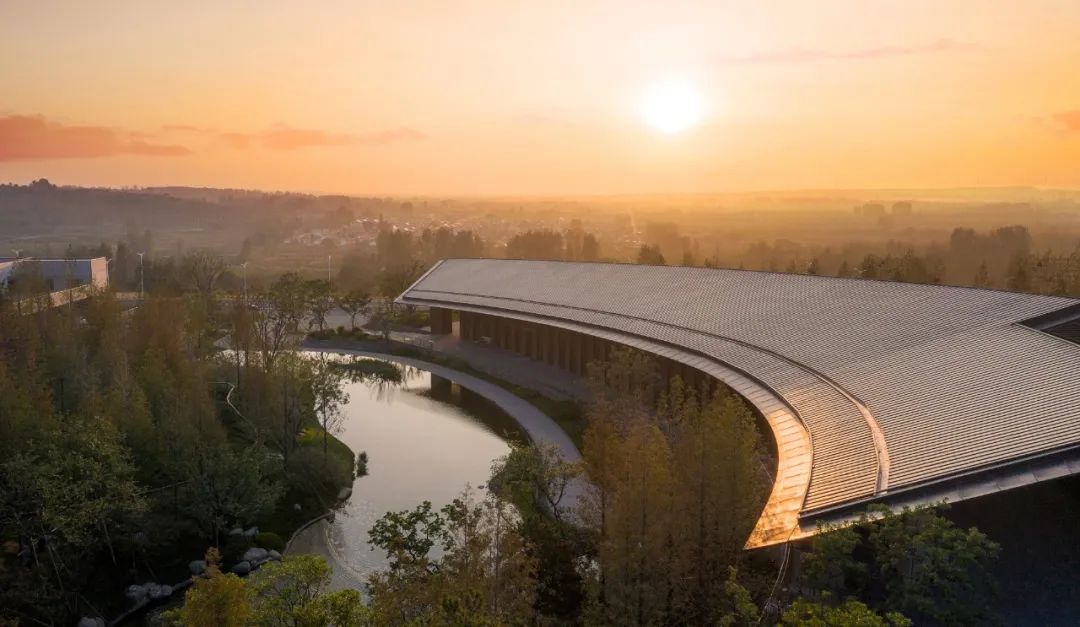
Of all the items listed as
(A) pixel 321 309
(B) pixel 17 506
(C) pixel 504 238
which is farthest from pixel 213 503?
(C) pixel 504 238

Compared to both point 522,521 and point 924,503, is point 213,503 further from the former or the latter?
point 924,503

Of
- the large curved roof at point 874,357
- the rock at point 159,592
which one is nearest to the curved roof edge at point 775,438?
the large curved roof at point 874,357

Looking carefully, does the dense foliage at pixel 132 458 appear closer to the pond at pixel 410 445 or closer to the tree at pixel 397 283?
the pond at pixel 410 445

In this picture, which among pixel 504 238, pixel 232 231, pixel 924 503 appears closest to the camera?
pixel 924 503

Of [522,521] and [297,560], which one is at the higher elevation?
[297,560]

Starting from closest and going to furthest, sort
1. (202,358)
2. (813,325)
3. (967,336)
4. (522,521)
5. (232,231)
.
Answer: (522,521)
(967,336)
(813,325)
(202,358)
(232,231)

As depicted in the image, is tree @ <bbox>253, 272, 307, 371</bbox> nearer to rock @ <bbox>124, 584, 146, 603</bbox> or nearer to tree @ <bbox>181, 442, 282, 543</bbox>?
tree @ <bbox>181, 442, 282, 543</bbox>
